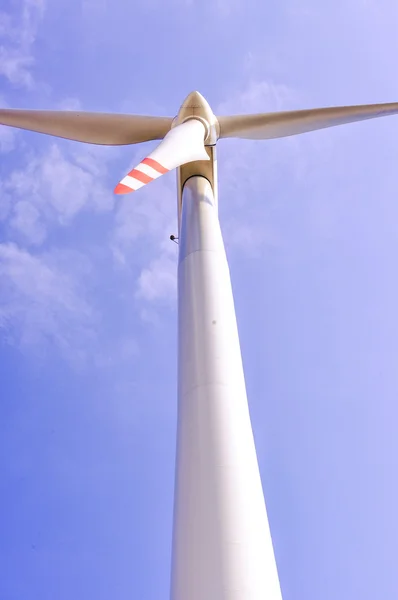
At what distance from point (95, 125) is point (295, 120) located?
520 cm

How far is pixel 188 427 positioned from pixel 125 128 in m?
10.00

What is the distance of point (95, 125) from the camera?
1502 cm

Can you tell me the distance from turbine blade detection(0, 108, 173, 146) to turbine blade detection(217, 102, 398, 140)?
5.86 ft

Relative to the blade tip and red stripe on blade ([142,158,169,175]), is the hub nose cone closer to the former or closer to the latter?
red stripe on blade ([142,158,169,175])

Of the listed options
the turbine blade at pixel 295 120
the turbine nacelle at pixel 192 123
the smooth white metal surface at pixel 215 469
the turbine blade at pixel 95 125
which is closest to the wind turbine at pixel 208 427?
the smooth white metal surface at pixel 215 469

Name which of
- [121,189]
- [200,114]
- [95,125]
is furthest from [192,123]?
[121,189]

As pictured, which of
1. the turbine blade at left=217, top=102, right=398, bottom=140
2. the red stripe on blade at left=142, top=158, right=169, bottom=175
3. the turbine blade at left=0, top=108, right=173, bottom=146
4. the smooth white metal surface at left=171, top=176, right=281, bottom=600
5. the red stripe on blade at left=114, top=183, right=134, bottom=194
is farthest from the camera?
the turbine blade at left=0, top=108, right=173, bottom=146

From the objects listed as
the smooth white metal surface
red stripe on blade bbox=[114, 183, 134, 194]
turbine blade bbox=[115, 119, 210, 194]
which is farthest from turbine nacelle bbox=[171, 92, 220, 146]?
red stripe on blade bbox=[114, 183, 134, 194]

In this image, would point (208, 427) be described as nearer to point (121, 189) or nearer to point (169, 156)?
point (121, 189)

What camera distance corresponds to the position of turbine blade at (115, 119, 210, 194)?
8.12 m

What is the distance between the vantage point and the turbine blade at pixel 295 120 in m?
14.4

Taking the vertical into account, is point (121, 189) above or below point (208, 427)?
above

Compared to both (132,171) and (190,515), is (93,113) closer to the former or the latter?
(132,171)

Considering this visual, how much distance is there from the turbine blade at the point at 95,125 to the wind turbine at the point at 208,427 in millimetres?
2182
